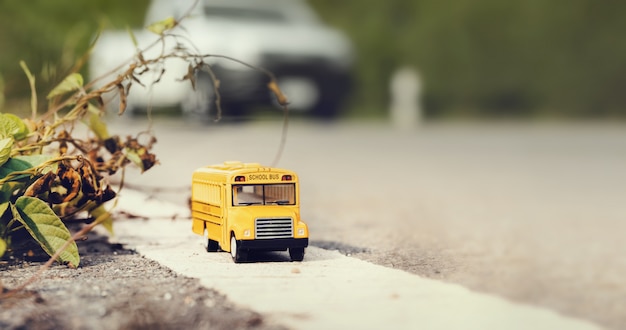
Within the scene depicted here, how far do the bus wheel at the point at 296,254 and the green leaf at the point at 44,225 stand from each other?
0.92 metres

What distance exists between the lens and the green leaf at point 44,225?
4711 millimetres

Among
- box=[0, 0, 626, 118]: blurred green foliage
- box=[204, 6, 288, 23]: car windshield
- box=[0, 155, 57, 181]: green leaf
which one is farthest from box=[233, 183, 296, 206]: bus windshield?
box=[0, 0, 626, 118]: blurred green foliage

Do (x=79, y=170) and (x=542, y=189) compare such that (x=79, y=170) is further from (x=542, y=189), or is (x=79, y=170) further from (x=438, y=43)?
(x=438, y=43)

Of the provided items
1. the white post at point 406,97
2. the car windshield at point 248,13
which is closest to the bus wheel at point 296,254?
the car windshield at point 248,13

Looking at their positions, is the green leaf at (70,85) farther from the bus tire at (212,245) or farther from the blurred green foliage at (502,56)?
the blurred green foliage at (502,56)

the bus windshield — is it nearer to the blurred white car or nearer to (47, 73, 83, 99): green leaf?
(47, 73, 83, 99): green leaf

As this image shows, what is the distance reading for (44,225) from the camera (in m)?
4.77

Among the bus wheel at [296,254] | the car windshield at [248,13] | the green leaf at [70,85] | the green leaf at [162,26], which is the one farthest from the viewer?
the car windshield at [248,13]

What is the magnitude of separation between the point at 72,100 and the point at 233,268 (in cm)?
143

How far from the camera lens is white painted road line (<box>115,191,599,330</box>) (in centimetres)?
362

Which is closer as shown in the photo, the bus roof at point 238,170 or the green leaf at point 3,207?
the bus roof at point 238,170

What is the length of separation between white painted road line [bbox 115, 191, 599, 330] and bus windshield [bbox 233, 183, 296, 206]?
267 mm

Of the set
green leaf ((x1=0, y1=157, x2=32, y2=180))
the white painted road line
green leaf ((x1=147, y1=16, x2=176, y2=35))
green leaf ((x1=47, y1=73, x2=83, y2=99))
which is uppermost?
green leaf ((x1=147, y1=16, x2=176, y2=35))

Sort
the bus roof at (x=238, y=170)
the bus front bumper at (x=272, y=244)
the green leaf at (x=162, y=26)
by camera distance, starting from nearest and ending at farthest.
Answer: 1. the bus front bumper at (x=272, y=244)
2. the bus roof at (x=238, y=170)
3. the green leaf at (x=162, y=26)
